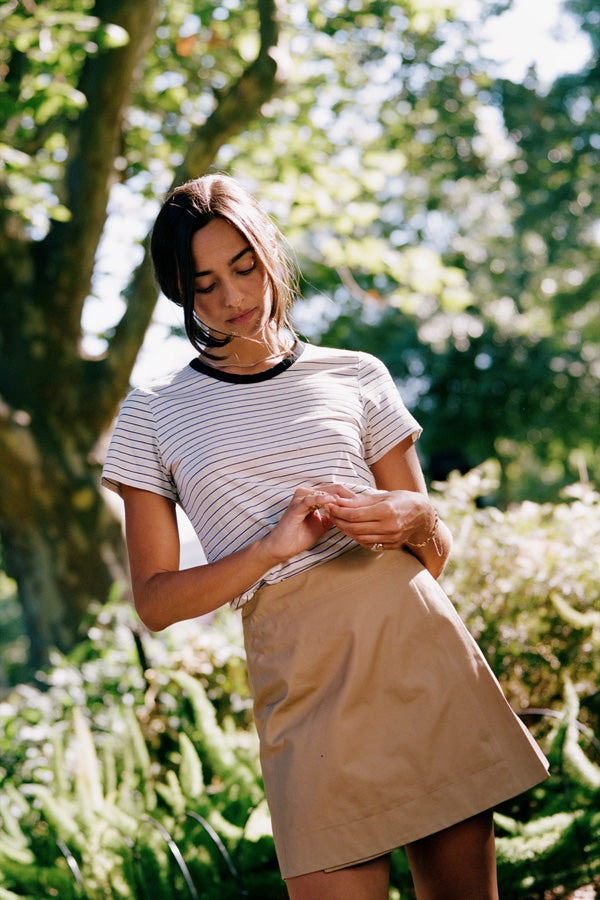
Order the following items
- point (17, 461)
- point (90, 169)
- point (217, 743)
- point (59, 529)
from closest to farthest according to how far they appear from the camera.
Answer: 1. point (217, 743)
2. point (90, 169)
3. point (17, 461)
4. point (59, 529)

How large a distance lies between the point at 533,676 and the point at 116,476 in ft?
8.07

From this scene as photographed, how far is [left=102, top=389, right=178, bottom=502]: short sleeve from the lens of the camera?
168 cm

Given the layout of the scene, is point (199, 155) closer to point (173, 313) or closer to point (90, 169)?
point (90, 169)

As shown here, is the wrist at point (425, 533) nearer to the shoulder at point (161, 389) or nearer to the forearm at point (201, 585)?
the forearm at point (201, 585)

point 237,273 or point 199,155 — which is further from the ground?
point 199,155

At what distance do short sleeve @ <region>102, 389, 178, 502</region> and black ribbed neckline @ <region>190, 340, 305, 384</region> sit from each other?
0.44 feet

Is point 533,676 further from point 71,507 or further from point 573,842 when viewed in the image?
point 71,507

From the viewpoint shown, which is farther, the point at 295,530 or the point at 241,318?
the point at 241,318

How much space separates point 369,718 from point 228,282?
0.87 meters

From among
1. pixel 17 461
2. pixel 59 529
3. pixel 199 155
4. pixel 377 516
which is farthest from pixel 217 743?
pixel 199 155

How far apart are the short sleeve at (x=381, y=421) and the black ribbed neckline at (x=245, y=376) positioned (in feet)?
0.52

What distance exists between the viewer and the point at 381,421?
1832mm

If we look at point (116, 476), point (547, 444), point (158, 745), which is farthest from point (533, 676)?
point (547, 444)

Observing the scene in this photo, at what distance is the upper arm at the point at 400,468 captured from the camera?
183 centimetres
